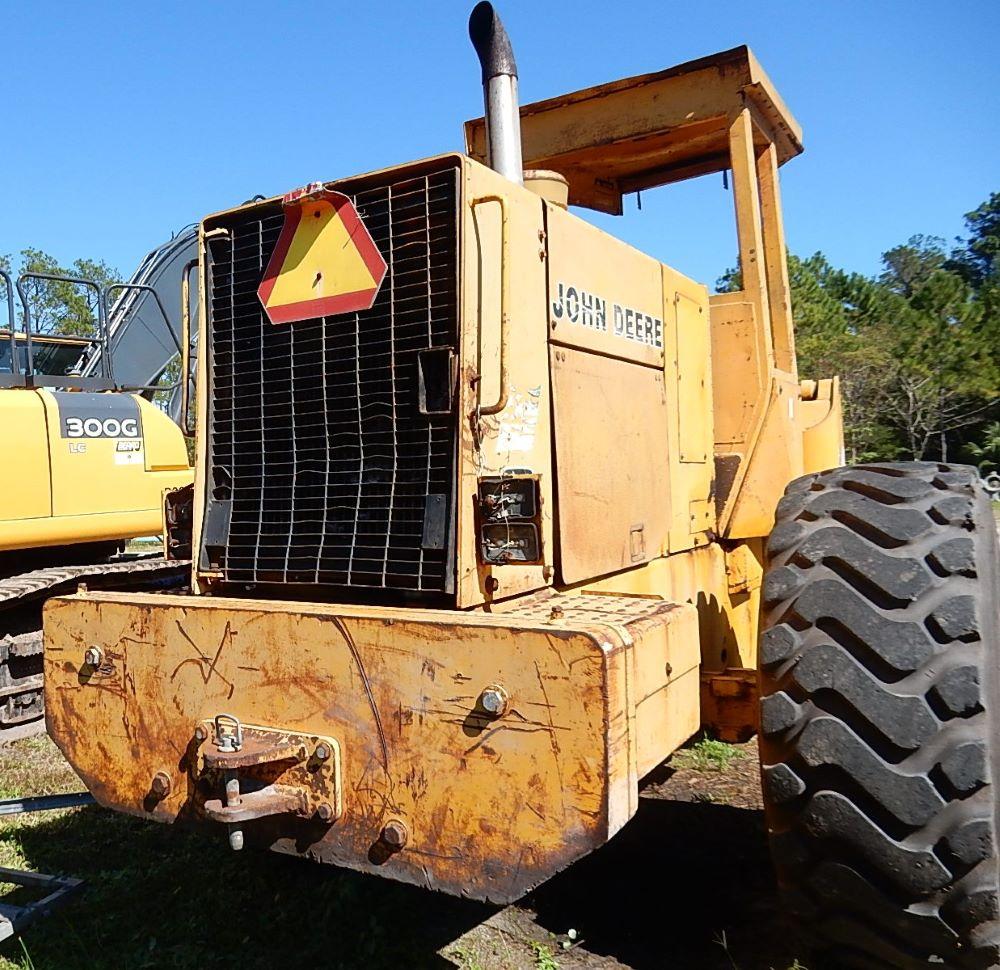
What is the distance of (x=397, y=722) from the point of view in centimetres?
254

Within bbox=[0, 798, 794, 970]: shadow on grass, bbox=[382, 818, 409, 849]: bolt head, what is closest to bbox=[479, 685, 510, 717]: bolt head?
bbox=[382, 818, 409, 849]: bolt head

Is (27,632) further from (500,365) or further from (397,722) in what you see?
(500,365)

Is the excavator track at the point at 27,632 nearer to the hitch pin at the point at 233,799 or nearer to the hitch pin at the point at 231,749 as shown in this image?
the hitch pin at the point at 231,749

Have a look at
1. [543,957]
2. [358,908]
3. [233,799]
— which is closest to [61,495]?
[358,908]

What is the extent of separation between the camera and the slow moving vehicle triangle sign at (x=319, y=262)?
289cm

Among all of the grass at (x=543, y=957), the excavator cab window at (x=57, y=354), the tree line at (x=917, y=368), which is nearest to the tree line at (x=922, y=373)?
the tree line at (x=917, y=368)

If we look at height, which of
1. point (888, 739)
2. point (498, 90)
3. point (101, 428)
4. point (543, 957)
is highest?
point (498, 90)

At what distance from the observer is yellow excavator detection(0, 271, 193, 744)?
5.45 metres

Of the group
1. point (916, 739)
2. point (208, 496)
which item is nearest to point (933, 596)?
point (916, 739)

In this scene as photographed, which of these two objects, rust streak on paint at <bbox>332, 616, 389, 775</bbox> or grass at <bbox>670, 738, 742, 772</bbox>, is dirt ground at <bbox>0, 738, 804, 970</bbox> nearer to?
grass at <bbox>670, 738, 742, 772</bbox>

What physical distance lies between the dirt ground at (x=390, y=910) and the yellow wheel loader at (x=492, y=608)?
27.1 inches

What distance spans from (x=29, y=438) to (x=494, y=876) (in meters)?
4.25

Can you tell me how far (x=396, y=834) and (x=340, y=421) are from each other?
1.21m

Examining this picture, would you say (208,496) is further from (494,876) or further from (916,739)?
(916,739)
